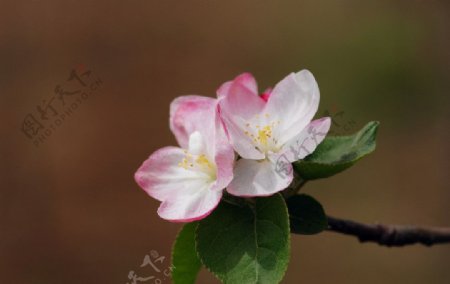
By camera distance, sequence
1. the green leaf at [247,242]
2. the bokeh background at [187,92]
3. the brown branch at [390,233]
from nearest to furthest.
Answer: the green leaf at [247,242]
the brown branch at [390,233]
the bokeh background at [187,92]

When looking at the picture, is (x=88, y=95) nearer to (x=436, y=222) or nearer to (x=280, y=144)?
(x=436, y=222)

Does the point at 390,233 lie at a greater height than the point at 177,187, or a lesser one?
lesser

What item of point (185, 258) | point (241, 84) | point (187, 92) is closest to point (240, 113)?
point (241, 84)

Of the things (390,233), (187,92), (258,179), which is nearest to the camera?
(258,179)

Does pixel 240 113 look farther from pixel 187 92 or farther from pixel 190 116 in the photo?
pixel 187 92

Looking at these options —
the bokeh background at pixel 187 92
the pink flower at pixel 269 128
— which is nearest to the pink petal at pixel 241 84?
the pink flower at pixel 269 128

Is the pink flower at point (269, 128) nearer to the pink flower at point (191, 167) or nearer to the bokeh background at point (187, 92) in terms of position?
the pink flower at point (191, 167)

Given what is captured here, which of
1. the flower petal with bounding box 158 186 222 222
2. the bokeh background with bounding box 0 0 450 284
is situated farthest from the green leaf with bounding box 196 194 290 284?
the bokeh background with bounding box 0 0 450 284
